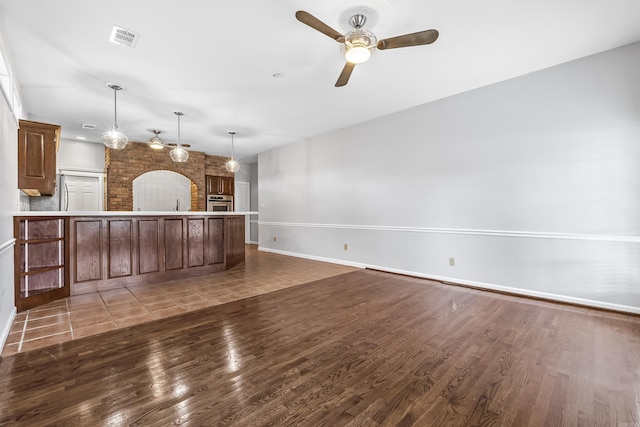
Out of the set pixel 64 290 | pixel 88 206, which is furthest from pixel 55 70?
pixel 88 206

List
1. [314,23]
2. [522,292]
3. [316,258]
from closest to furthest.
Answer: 1. [314,23]
2. [522,292]
3. [316,258]

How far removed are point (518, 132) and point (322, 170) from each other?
3675mm

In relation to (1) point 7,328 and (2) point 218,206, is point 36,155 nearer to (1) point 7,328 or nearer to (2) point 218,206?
(1) point 7,328

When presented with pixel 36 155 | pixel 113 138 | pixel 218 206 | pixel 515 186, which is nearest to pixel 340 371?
pixel 515 186

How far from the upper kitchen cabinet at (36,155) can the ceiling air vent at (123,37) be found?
1.67 meters

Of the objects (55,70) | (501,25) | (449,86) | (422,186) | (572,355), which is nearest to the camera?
(572,355)

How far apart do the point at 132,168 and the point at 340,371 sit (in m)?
7.07

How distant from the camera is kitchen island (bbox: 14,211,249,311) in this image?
3301 millimetres

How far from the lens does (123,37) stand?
9.20 feet

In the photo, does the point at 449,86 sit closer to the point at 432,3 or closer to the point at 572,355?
the point at 432,3

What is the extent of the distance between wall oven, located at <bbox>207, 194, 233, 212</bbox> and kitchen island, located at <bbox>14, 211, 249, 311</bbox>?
11.0 feet

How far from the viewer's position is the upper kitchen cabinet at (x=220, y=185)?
27.2 feet

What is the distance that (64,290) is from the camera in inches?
140

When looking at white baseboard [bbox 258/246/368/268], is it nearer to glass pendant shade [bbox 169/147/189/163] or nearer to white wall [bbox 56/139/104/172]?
glass pendant shade [bbox 169/147/189/163]
